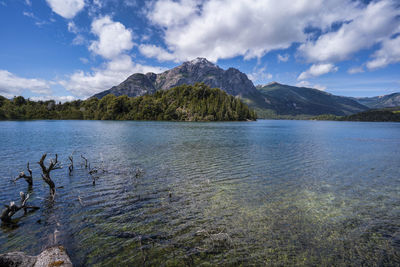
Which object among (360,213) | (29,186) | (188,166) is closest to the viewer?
(360,213)

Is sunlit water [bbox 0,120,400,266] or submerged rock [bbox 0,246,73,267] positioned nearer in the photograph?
submerged rock [bbox 0,246,73,267]

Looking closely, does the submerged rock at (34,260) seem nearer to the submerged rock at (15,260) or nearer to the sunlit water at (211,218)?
the submerged rock at (15,260)

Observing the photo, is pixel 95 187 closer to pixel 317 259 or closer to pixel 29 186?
pixel 29 186

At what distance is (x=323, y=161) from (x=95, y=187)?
33.9 m

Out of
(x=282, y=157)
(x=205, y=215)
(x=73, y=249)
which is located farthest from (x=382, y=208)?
(x=73, y=249)

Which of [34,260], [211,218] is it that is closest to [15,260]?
[34,260]

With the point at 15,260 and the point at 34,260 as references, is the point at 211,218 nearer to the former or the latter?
the point at 34,260

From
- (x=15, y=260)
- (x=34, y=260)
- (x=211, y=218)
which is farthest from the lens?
(x=211, y=218)

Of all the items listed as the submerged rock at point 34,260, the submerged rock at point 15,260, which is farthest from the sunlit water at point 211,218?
the submerged rock at point 15,260

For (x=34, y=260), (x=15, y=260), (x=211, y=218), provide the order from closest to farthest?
(x=15, y=260)
(x=34, y=260)
(x=211, y=218)

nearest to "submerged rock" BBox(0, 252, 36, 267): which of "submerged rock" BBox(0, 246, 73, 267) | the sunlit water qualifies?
"submerged rock" BBox(0, 246, 73, 267)

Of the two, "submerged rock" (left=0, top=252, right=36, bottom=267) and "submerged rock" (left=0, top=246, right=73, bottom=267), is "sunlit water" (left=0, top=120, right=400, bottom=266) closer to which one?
"submerged rock" (left=0, top=246, right=73, bottom=267)

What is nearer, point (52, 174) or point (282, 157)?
point (52, 174)

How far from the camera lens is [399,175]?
24344 mm
